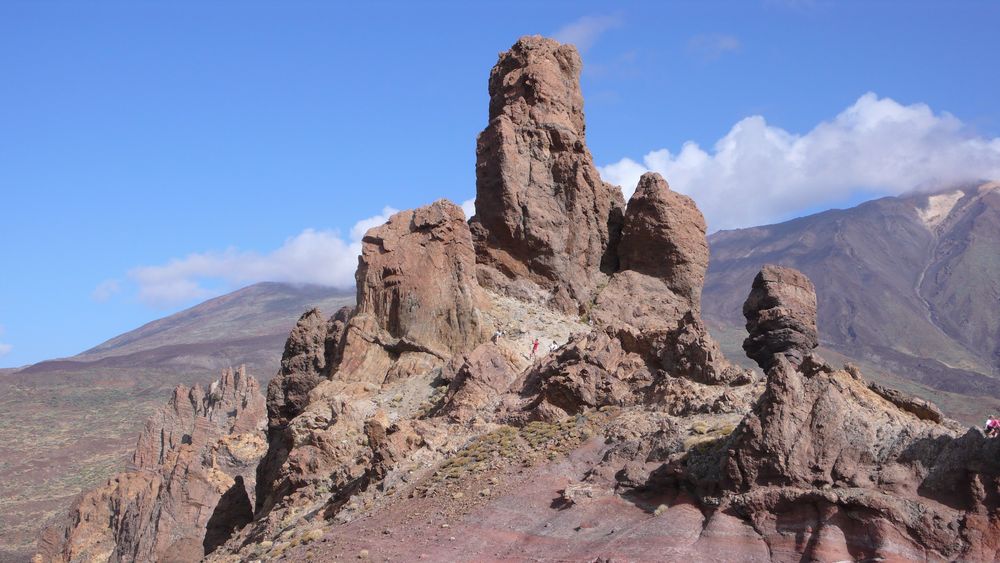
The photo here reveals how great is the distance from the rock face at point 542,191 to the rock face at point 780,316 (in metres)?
9.10

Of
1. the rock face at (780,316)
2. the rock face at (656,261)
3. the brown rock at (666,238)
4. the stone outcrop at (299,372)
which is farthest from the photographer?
the brown rock at (666,238)

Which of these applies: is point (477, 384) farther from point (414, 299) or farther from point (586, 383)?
point (414, 299)

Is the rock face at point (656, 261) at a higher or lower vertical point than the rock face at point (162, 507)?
higher

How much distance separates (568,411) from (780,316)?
7431mm

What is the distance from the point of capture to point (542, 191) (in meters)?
40.8

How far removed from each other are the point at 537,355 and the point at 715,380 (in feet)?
33.3

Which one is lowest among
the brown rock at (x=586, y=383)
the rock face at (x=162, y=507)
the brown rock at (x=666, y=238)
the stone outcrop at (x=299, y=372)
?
the rock face at (x=162, y=507)

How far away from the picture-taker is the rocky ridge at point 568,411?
17.5 metres

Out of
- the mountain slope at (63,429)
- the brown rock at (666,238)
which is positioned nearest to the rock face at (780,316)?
the brown rock at (666,238)

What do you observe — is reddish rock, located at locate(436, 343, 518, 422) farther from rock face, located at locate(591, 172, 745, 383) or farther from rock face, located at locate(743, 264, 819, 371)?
rock face, located at locate(591, 172, 745, 383)

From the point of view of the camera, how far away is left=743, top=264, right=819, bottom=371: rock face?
30312 mm

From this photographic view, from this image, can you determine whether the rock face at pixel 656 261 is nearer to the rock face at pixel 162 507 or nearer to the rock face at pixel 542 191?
the rock face at pixel 542 191

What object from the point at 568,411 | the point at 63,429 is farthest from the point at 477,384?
the point at 63,429

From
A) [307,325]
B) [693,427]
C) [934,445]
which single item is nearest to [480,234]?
[307,325]
